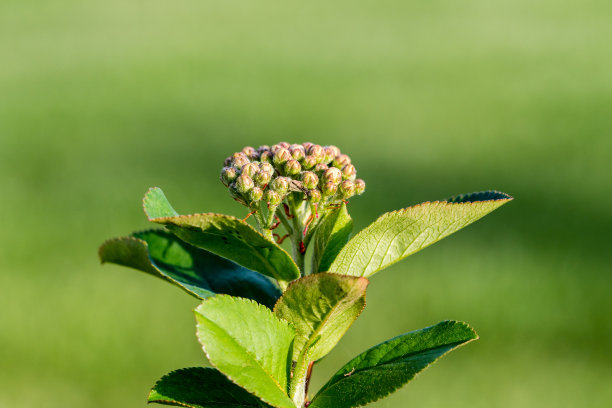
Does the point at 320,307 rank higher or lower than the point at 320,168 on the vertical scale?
lower

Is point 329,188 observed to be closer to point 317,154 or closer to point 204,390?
point 317,154

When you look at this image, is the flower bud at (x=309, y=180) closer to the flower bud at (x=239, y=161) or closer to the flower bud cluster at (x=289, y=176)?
the flower bud cluster at (x=289, y=176)

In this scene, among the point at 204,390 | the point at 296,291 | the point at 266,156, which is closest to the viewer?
the point at 296,291

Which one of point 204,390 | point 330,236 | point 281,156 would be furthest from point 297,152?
point 204,390

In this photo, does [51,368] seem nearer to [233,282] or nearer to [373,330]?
[373,330]

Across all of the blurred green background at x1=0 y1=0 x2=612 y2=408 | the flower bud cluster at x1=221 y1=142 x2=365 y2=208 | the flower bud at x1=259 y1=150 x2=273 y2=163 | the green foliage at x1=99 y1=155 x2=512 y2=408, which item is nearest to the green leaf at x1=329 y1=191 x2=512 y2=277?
the green foliage at x1=99 y1=155 x2=512 y2=408

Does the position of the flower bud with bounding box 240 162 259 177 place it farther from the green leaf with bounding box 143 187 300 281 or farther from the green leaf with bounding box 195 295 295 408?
the green leaf with bounding box 195 295 295 408
